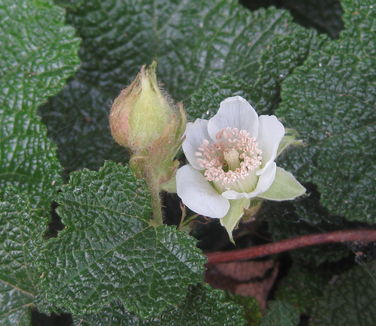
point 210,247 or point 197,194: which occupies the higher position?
point 197,194

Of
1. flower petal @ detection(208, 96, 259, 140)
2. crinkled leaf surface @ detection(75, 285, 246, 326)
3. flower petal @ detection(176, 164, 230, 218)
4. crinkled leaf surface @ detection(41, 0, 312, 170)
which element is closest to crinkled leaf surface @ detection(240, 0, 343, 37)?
crinkled leaf surface @ detection(41, 0, 312, 170)

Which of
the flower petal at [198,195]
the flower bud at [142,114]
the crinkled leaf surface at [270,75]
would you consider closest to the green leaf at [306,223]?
the crinkled leaf surface at [270,75]

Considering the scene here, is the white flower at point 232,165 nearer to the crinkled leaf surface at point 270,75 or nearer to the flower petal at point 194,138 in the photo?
the flower petal at point 194,138

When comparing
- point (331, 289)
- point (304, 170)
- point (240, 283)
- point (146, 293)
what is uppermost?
point (304, 170)

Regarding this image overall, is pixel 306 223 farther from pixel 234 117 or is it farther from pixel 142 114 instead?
pixel 142 114

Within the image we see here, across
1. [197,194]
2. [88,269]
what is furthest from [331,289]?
[88,269]

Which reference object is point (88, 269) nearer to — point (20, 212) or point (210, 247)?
point (20, 212)

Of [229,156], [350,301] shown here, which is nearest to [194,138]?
[229,156]
